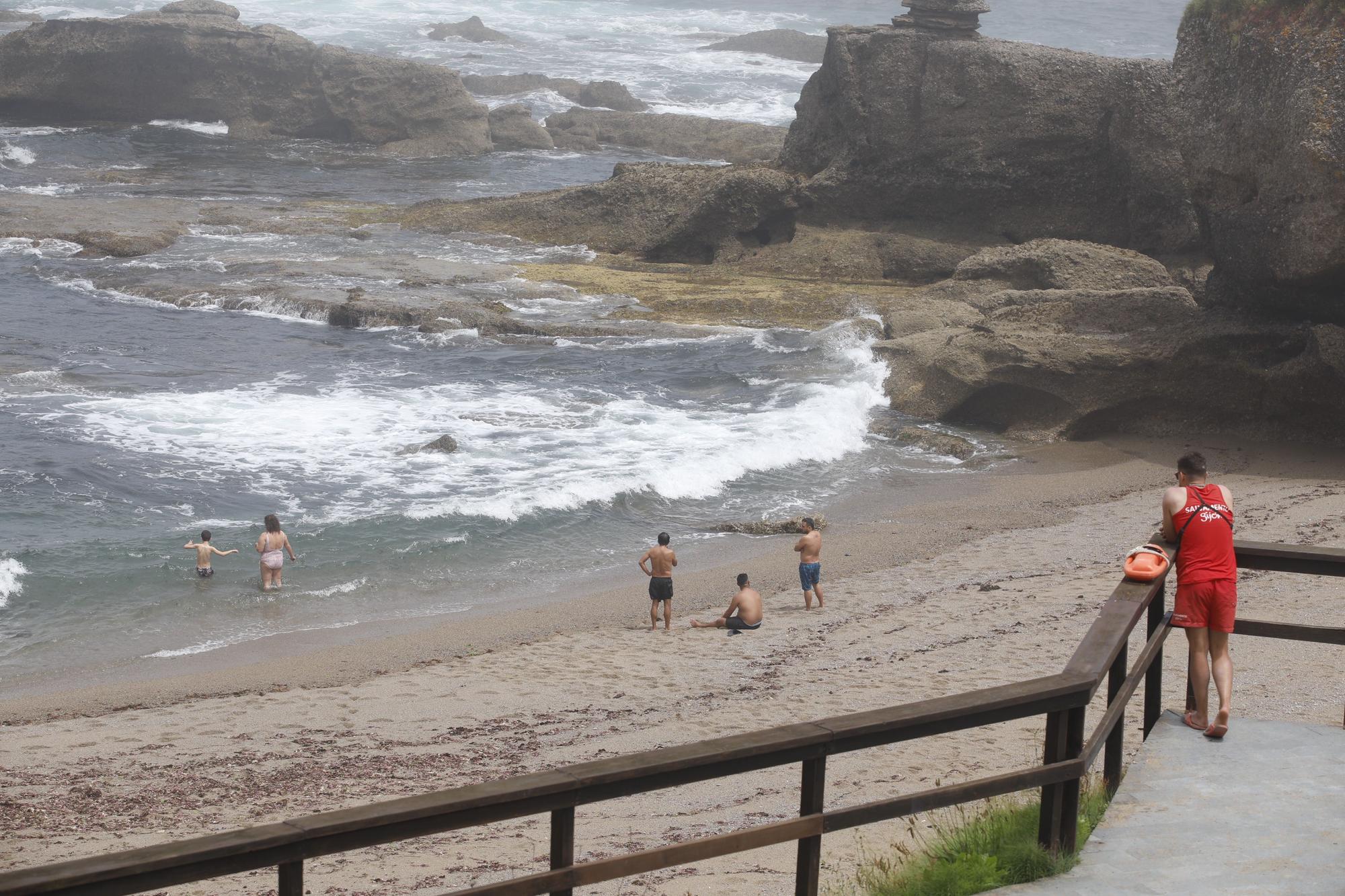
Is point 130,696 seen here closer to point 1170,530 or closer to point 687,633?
point 687,633

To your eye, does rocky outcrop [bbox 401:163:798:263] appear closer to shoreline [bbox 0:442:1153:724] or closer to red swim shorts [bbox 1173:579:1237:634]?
shoreline [bbox 0:442:1153:724]

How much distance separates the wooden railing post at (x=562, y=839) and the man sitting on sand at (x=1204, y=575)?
10.4ft

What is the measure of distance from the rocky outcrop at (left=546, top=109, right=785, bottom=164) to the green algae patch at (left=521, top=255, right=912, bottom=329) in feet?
56.5

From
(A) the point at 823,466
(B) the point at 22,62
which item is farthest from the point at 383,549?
(B) the point at 22,62

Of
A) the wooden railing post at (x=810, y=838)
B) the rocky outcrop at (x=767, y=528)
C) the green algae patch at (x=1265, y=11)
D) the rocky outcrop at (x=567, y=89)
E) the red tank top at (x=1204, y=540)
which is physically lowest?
the rocky outcrop at (x=767, y=528)

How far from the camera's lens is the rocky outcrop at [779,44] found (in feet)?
246

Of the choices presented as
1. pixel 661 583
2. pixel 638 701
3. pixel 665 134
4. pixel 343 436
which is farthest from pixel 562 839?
pixel 665 134

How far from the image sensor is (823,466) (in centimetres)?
1886

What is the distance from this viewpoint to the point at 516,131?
1901 inches

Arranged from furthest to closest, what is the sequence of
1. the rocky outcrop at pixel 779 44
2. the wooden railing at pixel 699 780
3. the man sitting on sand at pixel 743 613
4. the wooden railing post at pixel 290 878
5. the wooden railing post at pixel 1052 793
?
the rocky outcrop at pixel 779 44 < the man sitting on sand at pixel 743 613 < the wooden railing post at pixel 1052 793 < the wooden railing post at pixel 290 878 < the wooden railing at pixel 699 780

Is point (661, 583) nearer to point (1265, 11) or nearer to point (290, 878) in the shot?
point (290, 878)

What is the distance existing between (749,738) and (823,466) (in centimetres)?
1526

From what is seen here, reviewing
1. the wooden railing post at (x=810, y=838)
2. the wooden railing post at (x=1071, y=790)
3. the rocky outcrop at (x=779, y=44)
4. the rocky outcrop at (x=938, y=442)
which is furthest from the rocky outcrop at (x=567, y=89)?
the wooden railing post at (x=810, y=838)

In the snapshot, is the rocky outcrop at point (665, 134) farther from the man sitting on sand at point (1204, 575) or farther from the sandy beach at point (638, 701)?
the man sitting on sand at point (1204, 575)
